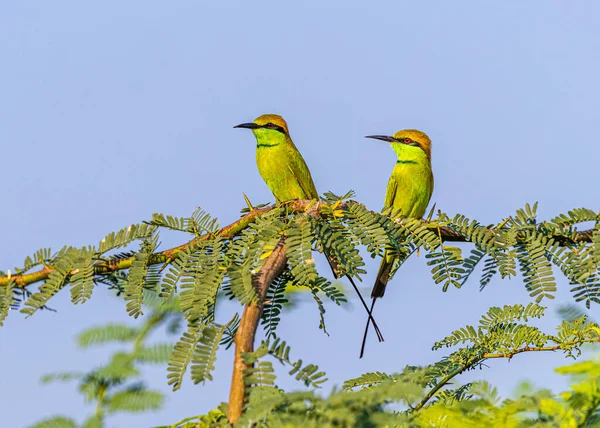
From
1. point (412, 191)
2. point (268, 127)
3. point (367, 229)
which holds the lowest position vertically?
point (367, 229)

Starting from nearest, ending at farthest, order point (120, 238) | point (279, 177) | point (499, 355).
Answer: point (120, 238), point (499, 355), point (279, 177)

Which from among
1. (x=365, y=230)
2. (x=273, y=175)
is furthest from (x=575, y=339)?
(x=273, y=175)

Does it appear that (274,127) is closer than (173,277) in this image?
No

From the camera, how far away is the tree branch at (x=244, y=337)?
1818 mm

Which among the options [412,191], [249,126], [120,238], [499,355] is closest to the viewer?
[120,238]

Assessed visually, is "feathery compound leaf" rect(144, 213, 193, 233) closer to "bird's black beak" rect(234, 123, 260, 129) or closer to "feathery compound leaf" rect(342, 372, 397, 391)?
"feathery compound leaf" rect(342, 372, 397, 391)

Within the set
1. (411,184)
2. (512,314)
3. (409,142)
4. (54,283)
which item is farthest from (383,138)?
(54,283)

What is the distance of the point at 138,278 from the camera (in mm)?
2621

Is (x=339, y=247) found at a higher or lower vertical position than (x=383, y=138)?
lower

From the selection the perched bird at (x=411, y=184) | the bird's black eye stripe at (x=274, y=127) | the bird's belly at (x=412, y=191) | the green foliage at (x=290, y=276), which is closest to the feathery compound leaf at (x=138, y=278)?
the green foliage at (x=290, y=276)

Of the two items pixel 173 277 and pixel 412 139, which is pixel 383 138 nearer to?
pixel 412 139

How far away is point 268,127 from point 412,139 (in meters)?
1.46

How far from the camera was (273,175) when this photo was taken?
6.80 meters

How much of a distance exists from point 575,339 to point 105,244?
1836mm
